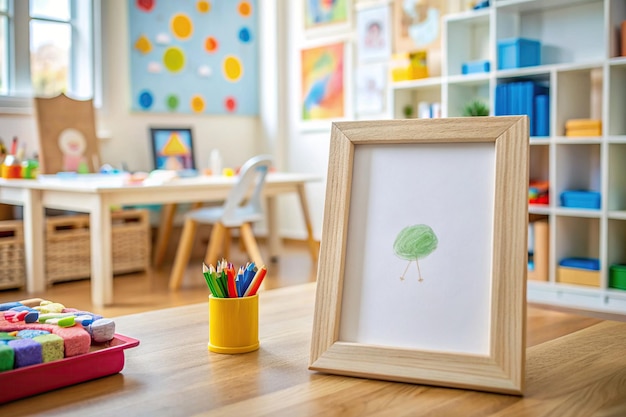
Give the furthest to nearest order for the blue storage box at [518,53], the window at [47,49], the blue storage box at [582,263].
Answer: the window at [47,49] → the blue storage box at [518,53] → the blue storage box at [582,263]

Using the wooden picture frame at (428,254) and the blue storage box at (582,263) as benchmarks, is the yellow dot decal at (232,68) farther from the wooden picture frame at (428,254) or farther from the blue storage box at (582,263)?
the wooden picture frame at (428,254)

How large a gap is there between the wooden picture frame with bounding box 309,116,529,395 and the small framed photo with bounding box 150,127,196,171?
4354 mm

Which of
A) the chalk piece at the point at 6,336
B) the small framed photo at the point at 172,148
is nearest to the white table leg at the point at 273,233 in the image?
the small framed photo at the point at 172,148

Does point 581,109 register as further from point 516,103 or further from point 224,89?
point 224,89

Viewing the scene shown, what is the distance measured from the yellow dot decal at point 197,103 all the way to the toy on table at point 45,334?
15.5 ft

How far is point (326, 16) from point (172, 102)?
129 cm

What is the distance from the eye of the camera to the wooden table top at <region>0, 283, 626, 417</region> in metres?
0.76

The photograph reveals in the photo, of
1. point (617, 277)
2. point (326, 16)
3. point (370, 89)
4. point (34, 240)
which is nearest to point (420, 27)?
point (370, 89)

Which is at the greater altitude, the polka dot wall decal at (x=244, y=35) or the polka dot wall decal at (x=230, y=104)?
the polka dot wall decal at (x=244, y=35)

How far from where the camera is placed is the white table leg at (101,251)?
3475 millimetres

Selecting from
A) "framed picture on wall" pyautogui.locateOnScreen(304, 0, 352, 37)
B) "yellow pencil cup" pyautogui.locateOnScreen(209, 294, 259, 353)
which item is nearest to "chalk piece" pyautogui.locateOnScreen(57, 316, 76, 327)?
"yellow pencil cup" pyautogui.locateOnScreen(209, 294, 259, 353)

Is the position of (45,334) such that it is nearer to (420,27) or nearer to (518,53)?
(518,53)

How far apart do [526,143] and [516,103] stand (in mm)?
3119

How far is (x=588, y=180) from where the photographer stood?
389 centimetres
